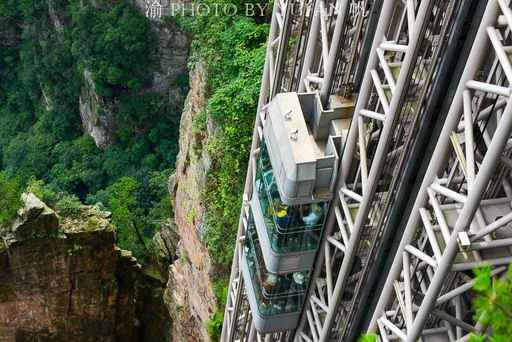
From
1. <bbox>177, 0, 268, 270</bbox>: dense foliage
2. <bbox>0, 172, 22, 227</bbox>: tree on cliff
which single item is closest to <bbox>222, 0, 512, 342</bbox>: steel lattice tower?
<bbox>177, 0, 268, 270</bbox>: dense foliage

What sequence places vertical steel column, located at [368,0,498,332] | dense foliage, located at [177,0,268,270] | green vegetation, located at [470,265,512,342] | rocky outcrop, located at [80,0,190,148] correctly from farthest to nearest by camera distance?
rocky outcrop, located at [80,0,190,148], dense foliage, located at [177,0,268,270], vertical steel column, located at [368,0,498,332], green vegetation, located at [470,265,512,342]

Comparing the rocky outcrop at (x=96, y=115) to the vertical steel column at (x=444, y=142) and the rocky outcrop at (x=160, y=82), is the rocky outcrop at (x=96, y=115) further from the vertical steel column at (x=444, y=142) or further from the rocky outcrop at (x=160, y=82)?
the vertical steel column at (x=444, y=142)

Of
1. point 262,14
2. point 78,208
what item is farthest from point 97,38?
point 262,14

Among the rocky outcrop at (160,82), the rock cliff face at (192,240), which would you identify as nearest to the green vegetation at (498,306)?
the rock cliff face at (192,240)

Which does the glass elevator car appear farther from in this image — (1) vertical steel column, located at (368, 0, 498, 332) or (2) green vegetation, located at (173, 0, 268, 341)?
(2) green vegetation, located at (173, 0, 268, 341)

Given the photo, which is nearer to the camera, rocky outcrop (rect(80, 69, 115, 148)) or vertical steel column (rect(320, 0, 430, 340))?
vertical steel column (rect(320, 0, 430, 340))
